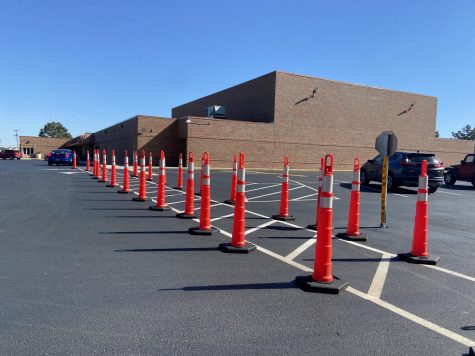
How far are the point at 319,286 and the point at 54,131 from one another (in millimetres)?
163610

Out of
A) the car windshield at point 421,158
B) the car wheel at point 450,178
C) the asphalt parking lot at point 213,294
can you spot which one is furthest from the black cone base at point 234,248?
the car wheel at point 450,178

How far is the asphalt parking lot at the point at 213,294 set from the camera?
325 centimetres

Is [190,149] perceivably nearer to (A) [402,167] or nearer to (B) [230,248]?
(A) [402,167]

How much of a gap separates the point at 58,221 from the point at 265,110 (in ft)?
111

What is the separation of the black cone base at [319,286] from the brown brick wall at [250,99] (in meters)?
35.4

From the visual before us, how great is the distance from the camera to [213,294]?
4.28 metres

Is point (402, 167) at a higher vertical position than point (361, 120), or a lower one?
lower

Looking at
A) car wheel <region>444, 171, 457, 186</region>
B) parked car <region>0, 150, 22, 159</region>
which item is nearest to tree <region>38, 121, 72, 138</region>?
parked car <region>0, 150, 22, 159</region>

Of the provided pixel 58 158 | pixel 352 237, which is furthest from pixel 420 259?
pixel 58 158

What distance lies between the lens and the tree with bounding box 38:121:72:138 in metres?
151

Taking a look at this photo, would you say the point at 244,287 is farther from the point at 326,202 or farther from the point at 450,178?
the point at 450,178

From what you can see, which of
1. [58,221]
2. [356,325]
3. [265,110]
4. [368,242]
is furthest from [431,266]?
[265,110]

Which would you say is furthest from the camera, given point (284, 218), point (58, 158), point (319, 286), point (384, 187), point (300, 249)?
point (58, 158)

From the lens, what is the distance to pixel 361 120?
4444 centimetres
